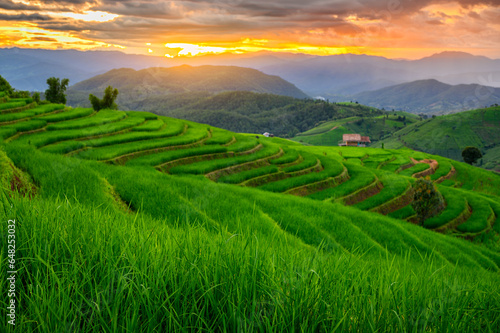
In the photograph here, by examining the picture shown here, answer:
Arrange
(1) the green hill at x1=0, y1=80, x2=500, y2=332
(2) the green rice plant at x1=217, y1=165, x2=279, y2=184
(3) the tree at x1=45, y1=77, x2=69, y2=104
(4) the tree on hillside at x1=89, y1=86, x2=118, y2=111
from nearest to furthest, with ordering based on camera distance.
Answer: (1) the green hill at x1=0, y1=80, x2=500, y2=332, (2) the green rice plant at x1=217, y1=165, x2=279, y2=184, (4) the tree on hillside at x1=89, y1=86, x2=118, y2=111, (3) the tree at x1=45, y1=77, x2=69, y2=104

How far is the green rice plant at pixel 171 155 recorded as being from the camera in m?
20.7

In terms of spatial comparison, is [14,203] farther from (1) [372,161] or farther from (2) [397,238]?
(1) [372,161]

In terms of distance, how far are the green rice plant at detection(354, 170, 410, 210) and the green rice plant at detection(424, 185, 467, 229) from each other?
3.97 metres

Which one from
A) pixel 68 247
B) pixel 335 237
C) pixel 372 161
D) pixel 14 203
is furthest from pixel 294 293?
pixel 372 161

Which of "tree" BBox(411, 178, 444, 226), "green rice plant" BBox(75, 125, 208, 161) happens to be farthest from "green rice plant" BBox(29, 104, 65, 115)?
"tree" BBox(411, 178, 444, 226)

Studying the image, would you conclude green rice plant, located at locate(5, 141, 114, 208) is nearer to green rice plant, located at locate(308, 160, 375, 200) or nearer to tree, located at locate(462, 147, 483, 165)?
green rice plant, located at locate(308, 160, 375, 200)

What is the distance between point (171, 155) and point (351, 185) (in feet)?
55.9

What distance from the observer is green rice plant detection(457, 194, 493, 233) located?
29.7 meters

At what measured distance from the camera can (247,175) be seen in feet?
82.1

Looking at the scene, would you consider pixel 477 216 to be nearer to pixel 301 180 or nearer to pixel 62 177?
pixel 301 180

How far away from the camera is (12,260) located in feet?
7.27

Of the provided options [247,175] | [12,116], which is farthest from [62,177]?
[12,116]

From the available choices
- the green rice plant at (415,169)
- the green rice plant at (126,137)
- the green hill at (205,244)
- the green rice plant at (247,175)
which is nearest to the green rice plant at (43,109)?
the green hill at (205,244)

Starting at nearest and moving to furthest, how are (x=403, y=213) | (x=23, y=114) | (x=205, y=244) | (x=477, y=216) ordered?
(x=205, y=244), (x=23, y=114), (x=403, y=213), (x=477, y=216)
